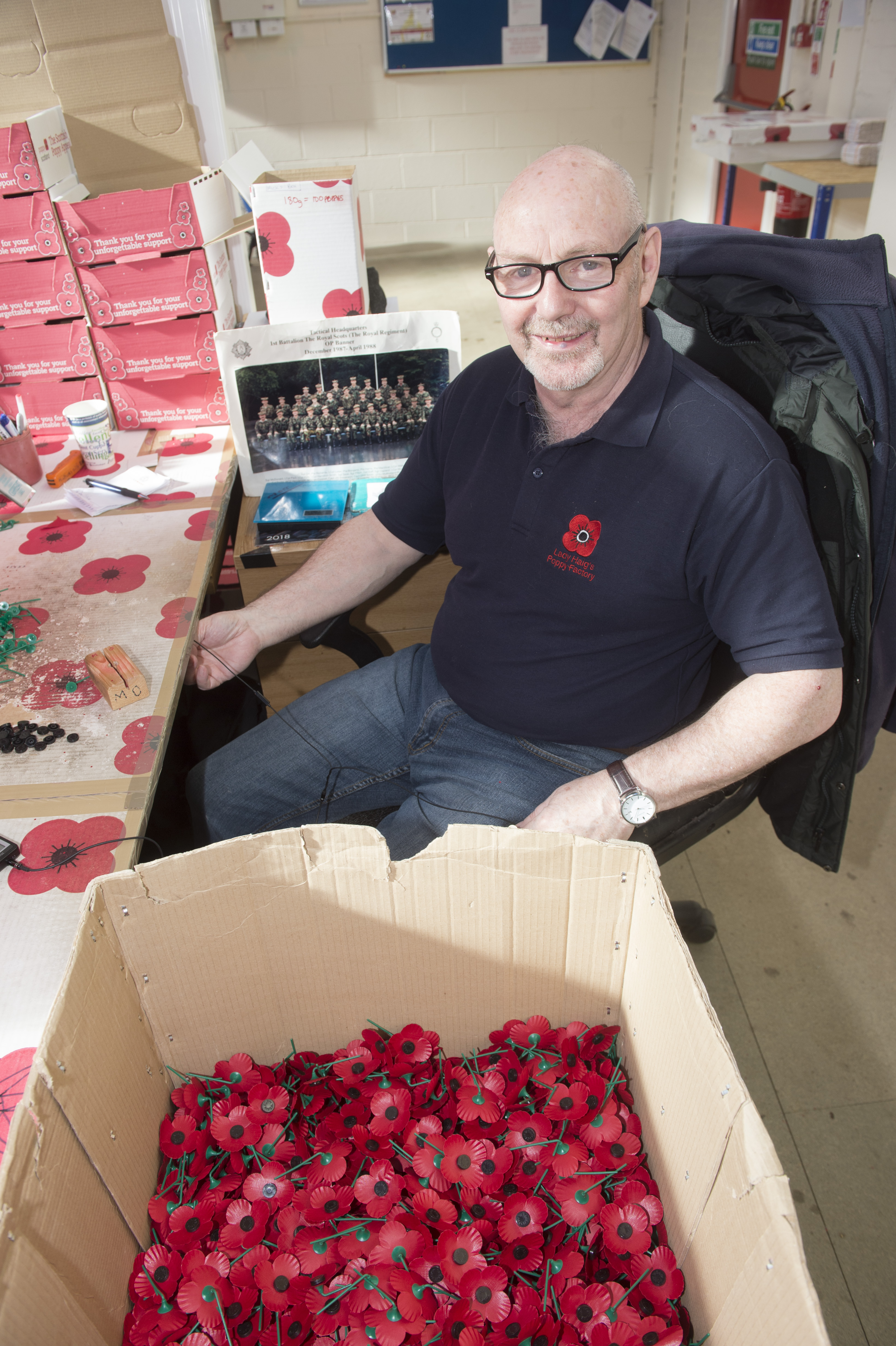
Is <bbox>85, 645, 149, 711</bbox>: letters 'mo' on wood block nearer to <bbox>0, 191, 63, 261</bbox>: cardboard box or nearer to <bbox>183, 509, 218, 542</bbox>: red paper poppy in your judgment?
<bbox>183, 509, 218, 542</bbox>: red paper poppy

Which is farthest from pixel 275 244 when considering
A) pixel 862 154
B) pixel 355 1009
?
pixel 862 154

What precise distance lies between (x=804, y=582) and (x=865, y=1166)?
3.09 ft

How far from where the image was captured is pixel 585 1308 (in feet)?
2.44

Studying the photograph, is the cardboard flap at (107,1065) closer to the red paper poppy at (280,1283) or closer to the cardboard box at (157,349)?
the red paper poppy at (280,1283)

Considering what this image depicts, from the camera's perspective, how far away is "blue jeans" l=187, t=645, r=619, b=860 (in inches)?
51.4

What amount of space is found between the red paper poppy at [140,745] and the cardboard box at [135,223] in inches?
42.2

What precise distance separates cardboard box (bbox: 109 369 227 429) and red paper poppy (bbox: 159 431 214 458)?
6cm

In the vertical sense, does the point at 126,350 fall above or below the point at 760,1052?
above

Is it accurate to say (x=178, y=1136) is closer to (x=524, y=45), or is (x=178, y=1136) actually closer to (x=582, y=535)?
(x=582, y=535)

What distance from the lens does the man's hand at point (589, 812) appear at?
1130 millimetres

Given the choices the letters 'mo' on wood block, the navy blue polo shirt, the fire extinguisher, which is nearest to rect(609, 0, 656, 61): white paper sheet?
the fire extinguisher

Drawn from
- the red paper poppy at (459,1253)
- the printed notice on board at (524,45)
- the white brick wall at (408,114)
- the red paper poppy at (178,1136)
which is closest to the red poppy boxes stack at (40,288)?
the red paper poppy at (178,1136)

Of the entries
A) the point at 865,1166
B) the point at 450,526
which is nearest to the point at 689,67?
→ the point at 450,526

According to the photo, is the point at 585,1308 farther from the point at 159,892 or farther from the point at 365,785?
the point at 365,785
